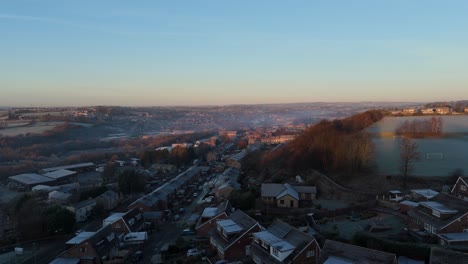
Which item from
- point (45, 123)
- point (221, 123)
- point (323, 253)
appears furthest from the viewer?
point (221, 123)

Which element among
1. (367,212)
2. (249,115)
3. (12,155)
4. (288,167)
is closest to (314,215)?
(367,212)

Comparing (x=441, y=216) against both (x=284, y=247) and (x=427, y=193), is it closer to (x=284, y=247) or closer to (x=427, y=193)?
(x=427, y=193)

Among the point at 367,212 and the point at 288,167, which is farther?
the point at 288,167

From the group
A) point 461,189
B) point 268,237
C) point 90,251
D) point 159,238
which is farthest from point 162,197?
point 461,189

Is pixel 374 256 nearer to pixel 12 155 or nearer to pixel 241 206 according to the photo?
pixel 241 206

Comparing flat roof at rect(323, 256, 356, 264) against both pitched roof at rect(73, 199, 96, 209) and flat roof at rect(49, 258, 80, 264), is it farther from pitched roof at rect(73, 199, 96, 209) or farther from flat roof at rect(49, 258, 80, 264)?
pitched roof at rect(73, 199, 96, 209)

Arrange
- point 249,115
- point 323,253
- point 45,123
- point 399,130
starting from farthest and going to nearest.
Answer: point 249,115, point 45,123, point 399,130, point 323,253

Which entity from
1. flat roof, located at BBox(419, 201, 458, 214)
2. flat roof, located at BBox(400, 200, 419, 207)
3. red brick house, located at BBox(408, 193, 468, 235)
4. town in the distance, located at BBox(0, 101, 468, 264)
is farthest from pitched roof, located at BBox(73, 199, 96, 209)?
flat roof, located at BBox(419, 201, 458, 214)

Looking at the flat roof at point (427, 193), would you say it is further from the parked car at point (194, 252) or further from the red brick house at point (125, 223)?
the red brick house at point (125, 223)

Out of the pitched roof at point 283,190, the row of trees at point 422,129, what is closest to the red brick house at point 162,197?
the pitched roof at point 283,190
